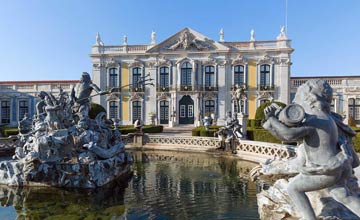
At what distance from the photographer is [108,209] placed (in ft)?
17.0

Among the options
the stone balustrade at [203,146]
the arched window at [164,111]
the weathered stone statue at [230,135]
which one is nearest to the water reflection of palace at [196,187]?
the stone balustrade at [203,146]

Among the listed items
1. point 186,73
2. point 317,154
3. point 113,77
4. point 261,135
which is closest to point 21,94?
point 113,77

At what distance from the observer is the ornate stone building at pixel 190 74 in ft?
97.6

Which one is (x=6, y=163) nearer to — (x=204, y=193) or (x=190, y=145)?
(x=204, y=193)

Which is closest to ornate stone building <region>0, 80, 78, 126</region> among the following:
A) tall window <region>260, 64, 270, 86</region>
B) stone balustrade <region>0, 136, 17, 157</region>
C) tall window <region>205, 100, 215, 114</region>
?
tall window <region>205, 100, 215, 114</region>

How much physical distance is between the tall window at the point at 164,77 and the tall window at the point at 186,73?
179 cm

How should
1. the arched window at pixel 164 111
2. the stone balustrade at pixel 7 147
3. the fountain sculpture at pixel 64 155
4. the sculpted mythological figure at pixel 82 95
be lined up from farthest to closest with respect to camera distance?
1. the arched window at pixel 164 111
2. the stone balustrade at pixel 7 147
3. the sculpted mythological figure at pixel 82 95
4. the fountain sculpture at pixel 64 155

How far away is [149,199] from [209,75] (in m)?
26.4

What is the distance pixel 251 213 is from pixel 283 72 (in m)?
27.0

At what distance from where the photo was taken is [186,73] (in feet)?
103

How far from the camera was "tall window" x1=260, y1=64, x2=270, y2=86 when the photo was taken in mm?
30016

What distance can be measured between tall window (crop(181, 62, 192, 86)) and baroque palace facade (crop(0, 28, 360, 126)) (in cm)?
11

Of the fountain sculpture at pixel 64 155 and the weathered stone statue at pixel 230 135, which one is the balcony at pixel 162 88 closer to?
the weathered stone statue at pixel 230 135

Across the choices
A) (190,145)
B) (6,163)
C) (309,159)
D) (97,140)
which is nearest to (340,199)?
(309,159)
